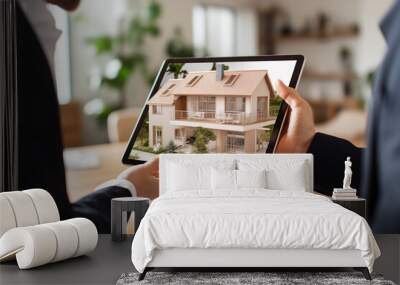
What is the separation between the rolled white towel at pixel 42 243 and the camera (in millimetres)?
4557

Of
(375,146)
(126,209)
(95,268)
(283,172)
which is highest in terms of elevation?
(375,146)

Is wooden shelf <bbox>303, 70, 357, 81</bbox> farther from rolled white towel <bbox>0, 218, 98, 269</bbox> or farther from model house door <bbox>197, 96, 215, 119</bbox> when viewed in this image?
rolled white towel <bbox>0, 218, 98, 269</bbox>

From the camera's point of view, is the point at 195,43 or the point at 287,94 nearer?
the point at 287,94

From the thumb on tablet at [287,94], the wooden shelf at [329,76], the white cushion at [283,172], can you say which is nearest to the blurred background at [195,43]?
the wooden shelf at [329,76]

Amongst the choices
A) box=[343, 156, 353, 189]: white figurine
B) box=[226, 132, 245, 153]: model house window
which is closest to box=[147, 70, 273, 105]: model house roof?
box=[226, 132, 245, 153]: model house window

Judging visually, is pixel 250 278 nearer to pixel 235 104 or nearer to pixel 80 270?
pixel 80 270

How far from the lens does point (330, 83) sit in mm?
8812

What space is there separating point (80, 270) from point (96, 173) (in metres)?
1.62

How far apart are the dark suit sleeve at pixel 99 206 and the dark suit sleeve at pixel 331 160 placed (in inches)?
59.9

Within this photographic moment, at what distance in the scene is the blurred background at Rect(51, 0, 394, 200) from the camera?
819 centimetres

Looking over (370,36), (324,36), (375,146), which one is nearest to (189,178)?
(375,146)

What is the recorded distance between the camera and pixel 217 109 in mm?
5605

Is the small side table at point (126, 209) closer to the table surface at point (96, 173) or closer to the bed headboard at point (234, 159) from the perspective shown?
the bed headboard at point (234, 159)

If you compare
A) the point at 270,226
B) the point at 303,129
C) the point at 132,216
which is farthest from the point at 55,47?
the point at 270,226
